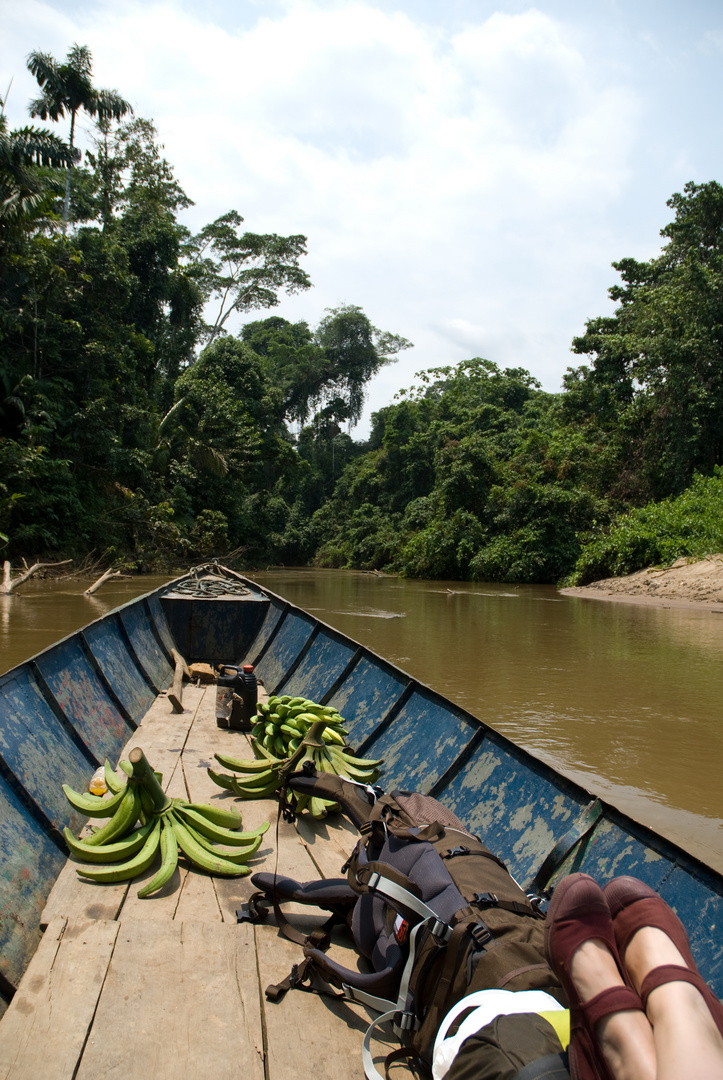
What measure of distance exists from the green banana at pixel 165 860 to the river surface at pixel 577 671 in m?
2.35

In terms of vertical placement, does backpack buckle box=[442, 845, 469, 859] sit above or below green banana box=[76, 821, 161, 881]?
above

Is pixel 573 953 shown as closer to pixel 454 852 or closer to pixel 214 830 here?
pixel 454 852

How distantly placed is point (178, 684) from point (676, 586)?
15.2m

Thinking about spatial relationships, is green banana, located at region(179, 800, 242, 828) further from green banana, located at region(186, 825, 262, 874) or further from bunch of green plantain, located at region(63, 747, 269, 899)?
green banana, located at region(186, 825, 262, 874)

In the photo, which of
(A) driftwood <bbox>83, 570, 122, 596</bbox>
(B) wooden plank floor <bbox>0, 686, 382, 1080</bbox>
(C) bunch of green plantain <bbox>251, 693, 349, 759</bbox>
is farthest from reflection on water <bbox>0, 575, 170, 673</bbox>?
(B) wooden plank floor <bbox>0, 686, 382, 1080</bbox>

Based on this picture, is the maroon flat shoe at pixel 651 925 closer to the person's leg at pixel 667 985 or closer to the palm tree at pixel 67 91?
the person's leg at pixel 667 985

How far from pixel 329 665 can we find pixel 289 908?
2.91 m

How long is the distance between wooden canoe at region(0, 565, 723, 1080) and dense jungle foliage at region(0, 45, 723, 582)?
1432 centimetres

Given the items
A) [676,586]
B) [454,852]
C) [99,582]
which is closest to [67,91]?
[99,582]

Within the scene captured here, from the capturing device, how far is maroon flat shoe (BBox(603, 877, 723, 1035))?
4.14 ft

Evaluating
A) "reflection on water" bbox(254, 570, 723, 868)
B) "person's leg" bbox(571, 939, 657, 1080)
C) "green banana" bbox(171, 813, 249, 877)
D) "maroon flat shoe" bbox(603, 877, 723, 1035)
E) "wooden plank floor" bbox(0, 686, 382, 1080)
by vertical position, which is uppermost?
"maroon flat shoe" bbox(603, 877, 723, 1035)

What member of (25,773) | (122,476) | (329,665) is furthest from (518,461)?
(25,773)

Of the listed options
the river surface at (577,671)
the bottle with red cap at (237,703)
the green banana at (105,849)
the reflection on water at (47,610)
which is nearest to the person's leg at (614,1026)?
the green banana at (105,849)

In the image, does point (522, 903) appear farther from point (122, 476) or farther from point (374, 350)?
point (374, 350)
